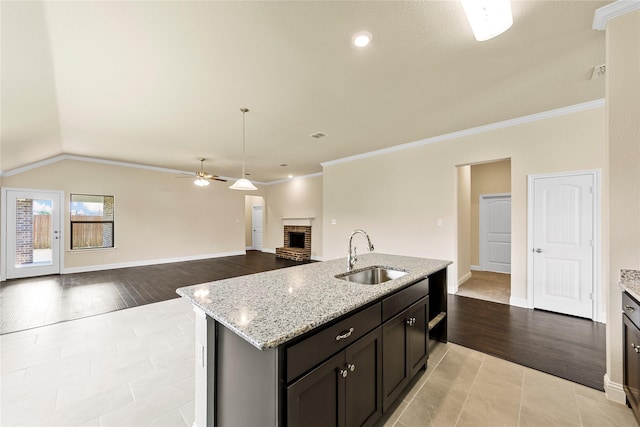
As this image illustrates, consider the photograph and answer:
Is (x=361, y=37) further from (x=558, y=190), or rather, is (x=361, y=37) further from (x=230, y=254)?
(x=230, y=254)

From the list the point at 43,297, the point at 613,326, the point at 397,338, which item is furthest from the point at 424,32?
the point at 43,297

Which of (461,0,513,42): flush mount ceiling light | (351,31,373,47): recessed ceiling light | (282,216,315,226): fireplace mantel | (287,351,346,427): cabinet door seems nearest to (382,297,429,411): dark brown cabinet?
(287,351,346,427): cabinet door

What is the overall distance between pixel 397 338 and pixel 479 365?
3.97 feet

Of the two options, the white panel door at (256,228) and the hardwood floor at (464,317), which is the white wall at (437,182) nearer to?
the hardwood floor at (464,317)

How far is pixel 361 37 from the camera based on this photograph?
204 centimetres

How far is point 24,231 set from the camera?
553cm

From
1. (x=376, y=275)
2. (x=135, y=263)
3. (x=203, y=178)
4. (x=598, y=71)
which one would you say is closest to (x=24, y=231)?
(x=135, y=263)

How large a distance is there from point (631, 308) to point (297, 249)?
7.32 meters

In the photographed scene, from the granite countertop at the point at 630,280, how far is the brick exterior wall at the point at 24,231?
30.4 feet

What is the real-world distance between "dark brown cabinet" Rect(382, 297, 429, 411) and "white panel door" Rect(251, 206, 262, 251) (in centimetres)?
916

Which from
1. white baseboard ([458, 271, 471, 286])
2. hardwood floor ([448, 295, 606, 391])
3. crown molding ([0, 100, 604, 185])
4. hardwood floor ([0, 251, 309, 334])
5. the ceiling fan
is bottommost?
hardwood floor ([0, 251, 309, 334])

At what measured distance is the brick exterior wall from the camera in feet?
18.0

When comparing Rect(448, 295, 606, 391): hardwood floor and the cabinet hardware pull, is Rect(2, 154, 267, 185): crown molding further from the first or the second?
Rect(448, 295, 606, 391): hardwood floor

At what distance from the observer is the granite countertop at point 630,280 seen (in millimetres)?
1581
